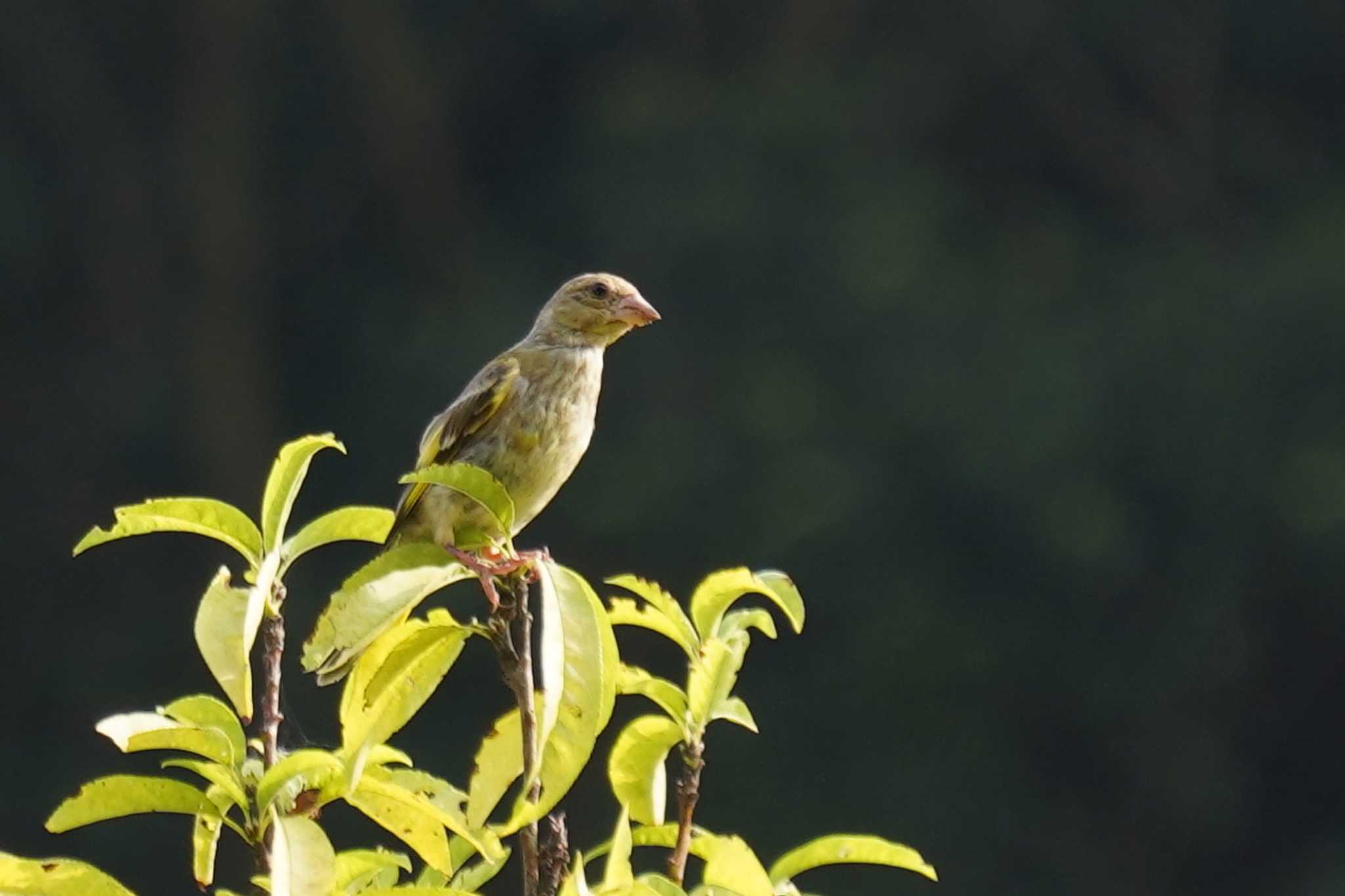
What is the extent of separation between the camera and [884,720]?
1465 centimetres

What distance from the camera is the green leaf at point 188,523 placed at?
8.18ft

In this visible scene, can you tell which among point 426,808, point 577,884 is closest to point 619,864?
point 577,884

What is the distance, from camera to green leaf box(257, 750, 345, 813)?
2.28 metres

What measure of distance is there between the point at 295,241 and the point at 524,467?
14155 millimetres

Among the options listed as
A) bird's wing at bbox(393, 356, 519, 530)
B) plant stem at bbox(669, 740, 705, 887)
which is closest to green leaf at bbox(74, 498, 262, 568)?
plant stem at bbox(669, 740, 705, 887)

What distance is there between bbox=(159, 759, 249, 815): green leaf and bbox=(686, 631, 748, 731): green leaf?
485 millimetres

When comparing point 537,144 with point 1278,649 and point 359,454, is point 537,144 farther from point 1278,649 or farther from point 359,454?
point 1278,649

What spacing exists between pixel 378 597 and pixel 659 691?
0.30 metres

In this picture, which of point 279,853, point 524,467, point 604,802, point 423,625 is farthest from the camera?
point 604,802

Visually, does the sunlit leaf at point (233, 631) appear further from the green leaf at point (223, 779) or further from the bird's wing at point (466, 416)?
the bird's wing at point (466, 416)

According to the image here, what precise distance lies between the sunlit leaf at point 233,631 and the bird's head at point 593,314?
1.56 metres

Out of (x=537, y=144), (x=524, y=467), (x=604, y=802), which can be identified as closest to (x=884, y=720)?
(x=604, y=802)

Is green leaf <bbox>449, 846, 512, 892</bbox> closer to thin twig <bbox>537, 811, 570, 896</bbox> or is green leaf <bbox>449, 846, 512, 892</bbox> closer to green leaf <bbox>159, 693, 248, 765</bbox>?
thin twig <bbox>537, 811, 570, 896</bbox>

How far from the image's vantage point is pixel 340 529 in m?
2.70
